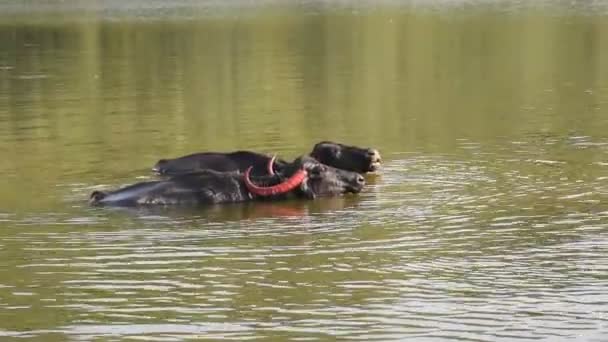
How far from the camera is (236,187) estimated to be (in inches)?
702

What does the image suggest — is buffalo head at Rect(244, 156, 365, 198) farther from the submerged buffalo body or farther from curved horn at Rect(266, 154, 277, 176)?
the submerged buffalo body

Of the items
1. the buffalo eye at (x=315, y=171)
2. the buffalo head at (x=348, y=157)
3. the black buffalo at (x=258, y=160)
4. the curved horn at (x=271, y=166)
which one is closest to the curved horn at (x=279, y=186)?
the buffalo eye at (x=315, y=171)

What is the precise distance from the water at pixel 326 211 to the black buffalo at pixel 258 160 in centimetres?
36

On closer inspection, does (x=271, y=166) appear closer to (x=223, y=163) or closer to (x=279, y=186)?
(x=279, y=186)

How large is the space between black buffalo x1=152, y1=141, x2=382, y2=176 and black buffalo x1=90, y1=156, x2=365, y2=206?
0.90m

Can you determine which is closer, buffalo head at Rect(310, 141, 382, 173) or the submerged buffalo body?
the submerged buffalo body

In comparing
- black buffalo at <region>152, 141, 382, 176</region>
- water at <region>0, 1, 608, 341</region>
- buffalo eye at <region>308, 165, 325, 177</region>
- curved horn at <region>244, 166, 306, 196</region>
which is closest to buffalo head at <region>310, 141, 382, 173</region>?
black buffalo at <region>152, 141, 382, 176</region>

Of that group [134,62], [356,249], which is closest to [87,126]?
[356,249]

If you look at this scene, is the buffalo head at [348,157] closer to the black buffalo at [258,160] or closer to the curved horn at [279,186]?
the black buffalo at [258,160]

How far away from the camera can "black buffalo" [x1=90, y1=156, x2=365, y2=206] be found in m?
17.6

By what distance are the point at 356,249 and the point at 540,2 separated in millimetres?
71268

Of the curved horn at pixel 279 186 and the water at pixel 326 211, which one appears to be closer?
the water at pixel 326 211

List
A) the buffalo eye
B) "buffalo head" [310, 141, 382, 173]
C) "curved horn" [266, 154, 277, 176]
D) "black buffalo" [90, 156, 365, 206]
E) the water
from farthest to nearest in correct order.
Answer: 1. "buffalo head" [310, 141, 382, 173]
2. "curved horn" [266, 154, 277, 176]
3. the buffalo eye
4. "black buffalo" [90, 156, 365, 206]
5. the water

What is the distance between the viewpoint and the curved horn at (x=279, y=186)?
17.8 m
